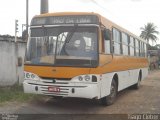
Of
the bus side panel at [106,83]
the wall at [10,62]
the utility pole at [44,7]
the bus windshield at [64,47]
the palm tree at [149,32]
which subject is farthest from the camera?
the palm tree at [149,32]

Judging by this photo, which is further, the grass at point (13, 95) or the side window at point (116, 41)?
the side window at point (116, 41)

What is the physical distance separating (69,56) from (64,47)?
34 centimetres

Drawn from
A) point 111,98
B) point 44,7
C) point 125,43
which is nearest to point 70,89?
point 111,98

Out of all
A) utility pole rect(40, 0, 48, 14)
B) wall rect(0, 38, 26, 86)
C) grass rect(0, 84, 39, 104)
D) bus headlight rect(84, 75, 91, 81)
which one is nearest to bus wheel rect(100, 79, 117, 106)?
bus headlight rect(84, 75, 91, 81)

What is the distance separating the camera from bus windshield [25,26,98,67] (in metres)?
10.1

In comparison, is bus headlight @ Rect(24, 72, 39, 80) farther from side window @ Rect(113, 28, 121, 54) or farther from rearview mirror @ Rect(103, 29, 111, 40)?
side window @ Rect(113, 28, 121, 54)

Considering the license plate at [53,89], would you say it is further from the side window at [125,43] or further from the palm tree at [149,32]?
the palm tree at [149,32]

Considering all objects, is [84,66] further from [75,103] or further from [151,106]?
[151,106]

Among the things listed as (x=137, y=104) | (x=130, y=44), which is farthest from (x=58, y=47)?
(x=130, y=44)

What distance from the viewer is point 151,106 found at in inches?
469

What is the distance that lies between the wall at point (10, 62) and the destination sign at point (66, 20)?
3592 millimetres

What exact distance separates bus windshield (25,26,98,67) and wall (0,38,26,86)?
3.64 meters

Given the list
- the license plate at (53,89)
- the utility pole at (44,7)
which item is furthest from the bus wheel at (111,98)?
the utility pole at (44,7)

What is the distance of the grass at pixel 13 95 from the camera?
11839 millimetres
